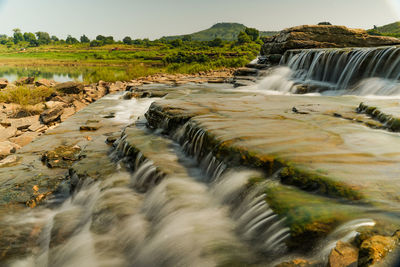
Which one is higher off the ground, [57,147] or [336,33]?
[336,33]

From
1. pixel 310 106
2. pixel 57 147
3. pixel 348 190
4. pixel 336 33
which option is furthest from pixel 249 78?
pixel 348 190

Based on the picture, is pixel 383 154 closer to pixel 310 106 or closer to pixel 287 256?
pixel 287 256

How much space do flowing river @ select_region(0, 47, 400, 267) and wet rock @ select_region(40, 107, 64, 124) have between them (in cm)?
259

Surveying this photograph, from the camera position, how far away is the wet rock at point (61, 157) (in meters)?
4.58

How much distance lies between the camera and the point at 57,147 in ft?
17.5

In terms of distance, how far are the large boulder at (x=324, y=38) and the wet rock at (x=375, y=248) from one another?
14098mm

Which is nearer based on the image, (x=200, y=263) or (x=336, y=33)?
(x=200, y=263)

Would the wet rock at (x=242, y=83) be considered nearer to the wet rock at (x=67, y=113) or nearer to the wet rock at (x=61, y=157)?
the wet rock at (x=67, y=113)

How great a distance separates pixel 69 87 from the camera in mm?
12352

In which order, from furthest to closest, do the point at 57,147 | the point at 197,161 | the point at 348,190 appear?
1. the point at 57,147
2. the point at 197,161
3. the point at 348,190

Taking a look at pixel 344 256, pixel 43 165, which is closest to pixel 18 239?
pixel 43 165

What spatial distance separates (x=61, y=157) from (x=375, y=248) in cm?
490

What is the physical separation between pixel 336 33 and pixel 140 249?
15.6 meters

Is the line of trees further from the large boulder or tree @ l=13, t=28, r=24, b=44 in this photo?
the large boulder
